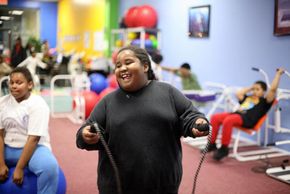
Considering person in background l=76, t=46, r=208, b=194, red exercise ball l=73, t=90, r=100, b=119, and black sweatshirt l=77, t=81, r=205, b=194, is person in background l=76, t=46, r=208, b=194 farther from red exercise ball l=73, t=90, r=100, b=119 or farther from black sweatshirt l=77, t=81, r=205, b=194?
red exercise ball l=73, t=90, r=100, b=119

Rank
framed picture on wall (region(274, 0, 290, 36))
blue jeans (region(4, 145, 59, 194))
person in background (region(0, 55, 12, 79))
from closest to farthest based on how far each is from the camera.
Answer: blue jeans (region(4, 145, 59, 194))
framed picture on wall (region(274, 0, 290, 36))
person in background (region(0, 55, 12, 79))

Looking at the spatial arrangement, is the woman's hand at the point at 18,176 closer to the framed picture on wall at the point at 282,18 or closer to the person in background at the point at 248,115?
the person in background at the point at 248,115

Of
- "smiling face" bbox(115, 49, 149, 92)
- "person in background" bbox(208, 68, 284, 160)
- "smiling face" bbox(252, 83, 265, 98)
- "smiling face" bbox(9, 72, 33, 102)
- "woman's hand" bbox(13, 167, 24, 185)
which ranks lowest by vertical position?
"woman's hand" bbox(13, 167, 24, 185)

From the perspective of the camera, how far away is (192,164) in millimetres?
4004

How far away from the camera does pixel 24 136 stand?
2566 millimetres

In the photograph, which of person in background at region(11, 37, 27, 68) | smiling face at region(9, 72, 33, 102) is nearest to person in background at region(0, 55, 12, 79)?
person in background at region(11, 37, 27, 68)

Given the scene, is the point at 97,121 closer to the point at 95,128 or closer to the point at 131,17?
the point at 95,128

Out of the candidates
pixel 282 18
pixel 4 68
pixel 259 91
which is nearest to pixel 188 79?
pixel 259 91

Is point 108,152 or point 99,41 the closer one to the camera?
point 108,152

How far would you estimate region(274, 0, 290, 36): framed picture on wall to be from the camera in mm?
4430

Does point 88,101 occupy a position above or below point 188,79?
below

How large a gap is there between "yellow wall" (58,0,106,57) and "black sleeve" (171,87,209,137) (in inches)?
328

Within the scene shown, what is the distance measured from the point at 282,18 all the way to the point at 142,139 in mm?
3602

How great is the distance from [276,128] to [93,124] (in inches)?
133
